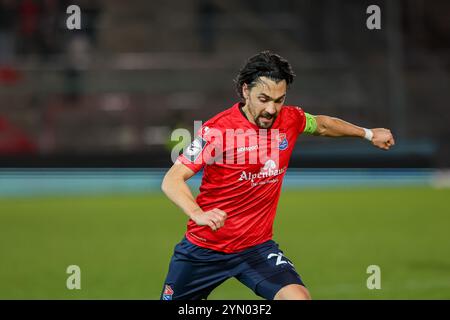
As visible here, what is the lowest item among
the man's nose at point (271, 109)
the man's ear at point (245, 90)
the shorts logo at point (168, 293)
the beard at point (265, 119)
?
the shorts logo at point (168, 293)

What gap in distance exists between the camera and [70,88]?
2348 cm

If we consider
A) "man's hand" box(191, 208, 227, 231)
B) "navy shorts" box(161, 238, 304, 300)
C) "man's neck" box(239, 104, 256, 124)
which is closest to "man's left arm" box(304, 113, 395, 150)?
"man's neck" box(239, 104, 256, 124)

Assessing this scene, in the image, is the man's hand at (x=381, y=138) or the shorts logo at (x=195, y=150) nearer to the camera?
the shorts logo at (x=195, y=150)

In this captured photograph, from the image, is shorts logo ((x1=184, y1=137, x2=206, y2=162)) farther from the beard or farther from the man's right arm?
the beard

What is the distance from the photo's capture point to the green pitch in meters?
10.6

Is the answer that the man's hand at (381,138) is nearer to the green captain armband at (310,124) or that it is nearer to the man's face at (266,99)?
the green captain armband at (310,124)

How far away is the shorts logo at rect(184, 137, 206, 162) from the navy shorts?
0.74 metres

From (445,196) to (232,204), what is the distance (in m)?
13.6

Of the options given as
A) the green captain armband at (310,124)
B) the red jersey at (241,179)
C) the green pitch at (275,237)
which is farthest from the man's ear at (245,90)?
the green pitch at (275,237)

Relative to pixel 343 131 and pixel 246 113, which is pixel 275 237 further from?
pixel 246 113

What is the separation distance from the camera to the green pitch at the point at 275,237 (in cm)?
1060

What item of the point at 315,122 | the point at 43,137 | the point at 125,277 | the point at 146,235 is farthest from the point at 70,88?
the point at 315,122

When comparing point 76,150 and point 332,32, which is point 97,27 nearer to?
point 76,150

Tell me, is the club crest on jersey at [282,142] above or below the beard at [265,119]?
below
